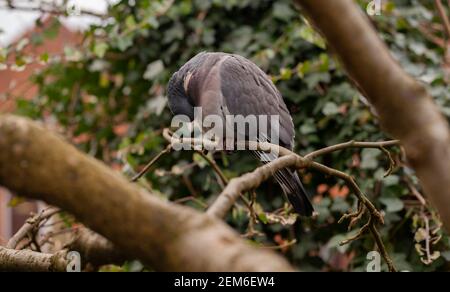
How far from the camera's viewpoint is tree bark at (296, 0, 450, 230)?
68 centimetres

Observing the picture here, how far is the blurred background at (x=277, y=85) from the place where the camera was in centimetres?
257

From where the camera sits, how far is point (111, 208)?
0.70 m

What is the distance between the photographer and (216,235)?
2.30 feet

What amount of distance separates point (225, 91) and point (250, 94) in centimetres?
11

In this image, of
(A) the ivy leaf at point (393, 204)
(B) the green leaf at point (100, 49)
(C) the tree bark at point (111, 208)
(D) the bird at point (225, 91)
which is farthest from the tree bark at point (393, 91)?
(B) the green leaf at point (100, 49)

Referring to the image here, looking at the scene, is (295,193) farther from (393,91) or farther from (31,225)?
(393,91)

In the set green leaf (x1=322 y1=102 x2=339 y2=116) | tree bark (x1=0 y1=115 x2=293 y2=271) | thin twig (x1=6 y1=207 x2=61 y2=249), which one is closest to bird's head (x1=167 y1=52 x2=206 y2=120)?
thin twig (x1=6 y1=207 x2=61 y2=249)

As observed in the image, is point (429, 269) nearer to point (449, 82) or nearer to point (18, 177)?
point (449, 82)

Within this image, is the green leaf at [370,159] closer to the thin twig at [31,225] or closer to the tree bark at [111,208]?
the thin twig at [31,225]

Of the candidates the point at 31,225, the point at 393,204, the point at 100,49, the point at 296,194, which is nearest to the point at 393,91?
the point at 296,194

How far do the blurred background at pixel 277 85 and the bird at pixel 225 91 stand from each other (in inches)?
10.5

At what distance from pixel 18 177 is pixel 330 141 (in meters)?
2.29

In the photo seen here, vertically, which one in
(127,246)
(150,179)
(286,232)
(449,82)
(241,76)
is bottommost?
(286,232)
